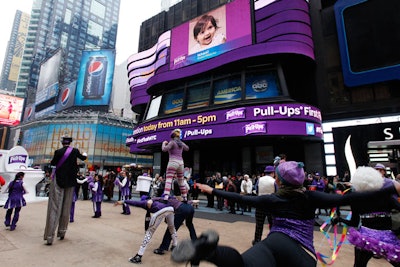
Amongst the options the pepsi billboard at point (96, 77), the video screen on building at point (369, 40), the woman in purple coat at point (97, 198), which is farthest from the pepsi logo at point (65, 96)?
the video screen on building at point (369, 40)

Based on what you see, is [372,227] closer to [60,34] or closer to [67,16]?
[60,34]

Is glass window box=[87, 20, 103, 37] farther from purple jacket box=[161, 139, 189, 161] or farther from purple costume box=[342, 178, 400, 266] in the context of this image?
purple costume box=[342, 178, 400, 266]

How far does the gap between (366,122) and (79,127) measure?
180ft

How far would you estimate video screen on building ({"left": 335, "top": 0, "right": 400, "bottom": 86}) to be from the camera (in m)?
16.3

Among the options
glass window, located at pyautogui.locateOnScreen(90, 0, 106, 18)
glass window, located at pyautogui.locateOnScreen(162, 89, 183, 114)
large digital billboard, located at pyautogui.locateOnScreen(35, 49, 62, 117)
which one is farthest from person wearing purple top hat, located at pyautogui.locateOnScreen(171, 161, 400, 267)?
glass window, located at pyautogui.locateOnScreen(90, 0, 106, 18)

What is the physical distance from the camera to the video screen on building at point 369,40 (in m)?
16.3

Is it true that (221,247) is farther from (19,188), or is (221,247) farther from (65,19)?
(65,19)

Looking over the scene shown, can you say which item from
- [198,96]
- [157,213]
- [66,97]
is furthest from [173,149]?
[66,97]

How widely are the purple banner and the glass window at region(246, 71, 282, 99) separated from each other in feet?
6.43

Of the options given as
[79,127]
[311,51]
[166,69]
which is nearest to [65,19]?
[79,127]

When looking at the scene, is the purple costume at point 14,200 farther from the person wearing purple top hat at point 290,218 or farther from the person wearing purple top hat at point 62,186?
the person wearing purple top hat at point 290,218

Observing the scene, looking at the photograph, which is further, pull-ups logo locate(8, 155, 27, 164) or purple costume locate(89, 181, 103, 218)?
pull-ups logo locate(8, 155, 27, 164)

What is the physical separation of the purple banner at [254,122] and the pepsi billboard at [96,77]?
42.1 metres

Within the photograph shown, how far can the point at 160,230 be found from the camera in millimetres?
7059
